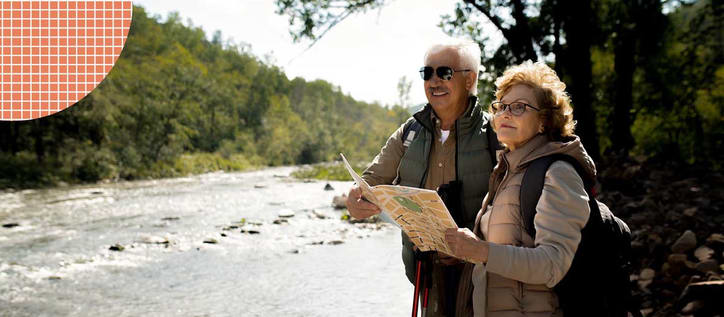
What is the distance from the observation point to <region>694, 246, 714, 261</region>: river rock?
4.41m

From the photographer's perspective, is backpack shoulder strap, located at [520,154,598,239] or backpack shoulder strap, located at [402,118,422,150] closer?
backpack shoulder strap, located at [520,154,598,239]

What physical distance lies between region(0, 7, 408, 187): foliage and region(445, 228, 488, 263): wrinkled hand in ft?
13.1

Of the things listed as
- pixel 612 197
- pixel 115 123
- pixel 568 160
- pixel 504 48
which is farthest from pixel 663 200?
pixel 115 123

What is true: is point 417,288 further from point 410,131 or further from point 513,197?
point 513,197

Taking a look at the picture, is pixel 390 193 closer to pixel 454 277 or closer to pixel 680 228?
pixel 454 277

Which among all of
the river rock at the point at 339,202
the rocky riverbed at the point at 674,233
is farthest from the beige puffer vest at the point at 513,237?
the river rock at the point at 339,202

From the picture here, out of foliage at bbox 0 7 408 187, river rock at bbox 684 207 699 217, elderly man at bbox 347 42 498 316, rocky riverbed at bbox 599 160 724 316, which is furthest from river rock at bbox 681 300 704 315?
foliage at bbox 0 7 408 187

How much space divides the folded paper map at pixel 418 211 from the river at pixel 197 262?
11.7 ft

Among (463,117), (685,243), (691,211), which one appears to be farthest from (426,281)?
(691,211)

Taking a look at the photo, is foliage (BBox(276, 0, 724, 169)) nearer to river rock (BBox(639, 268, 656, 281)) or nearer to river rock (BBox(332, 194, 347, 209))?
river rock (BBox(639, 268, 656, 281))

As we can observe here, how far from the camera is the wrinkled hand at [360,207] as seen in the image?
7.46 feet

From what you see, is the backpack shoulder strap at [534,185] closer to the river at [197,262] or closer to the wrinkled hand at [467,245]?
the wrinkled hand at [467,245]

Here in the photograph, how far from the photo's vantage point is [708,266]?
415cm

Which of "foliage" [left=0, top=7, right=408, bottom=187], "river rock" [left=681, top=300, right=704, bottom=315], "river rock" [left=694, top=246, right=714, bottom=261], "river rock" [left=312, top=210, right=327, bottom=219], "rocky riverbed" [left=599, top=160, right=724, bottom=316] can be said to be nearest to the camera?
"river rock" [left=681, top=300, right=704, bottom=315]
